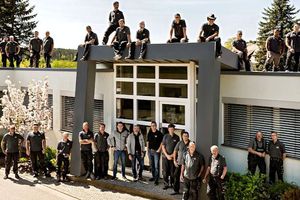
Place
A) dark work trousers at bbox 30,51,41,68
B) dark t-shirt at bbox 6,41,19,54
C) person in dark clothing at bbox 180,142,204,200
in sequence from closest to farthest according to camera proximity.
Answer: person in dark clothing at bbox 180,142,204,200, dark work trousers at bbox 30,51,41,68, dark t-shirt at bbox 6,41,19,54

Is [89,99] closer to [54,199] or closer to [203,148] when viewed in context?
[54,199]

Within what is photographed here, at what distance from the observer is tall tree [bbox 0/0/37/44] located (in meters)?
40.7

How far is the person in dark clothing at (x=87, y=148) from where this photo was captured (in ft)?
42.4

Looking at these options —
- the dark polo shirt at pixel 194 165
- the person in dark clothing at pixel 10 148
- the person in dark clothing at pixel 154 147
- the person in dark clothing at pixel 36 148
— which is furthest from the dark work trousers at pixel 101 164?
the dark polo shirt at pixel 194 165

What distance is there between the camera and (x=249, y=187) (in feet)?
32.5

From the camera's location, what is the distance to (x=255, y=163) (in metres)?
10.9

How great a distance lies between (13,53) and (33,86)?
3965 millimetres

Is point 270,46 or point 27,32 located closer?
point 270,46

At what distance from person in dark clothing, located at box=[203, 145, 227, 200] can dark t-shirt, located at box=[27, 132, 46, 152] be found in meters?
6.15

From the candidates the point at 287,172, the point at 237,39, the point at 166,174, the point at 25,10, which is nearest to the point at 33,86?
the point at 166,174

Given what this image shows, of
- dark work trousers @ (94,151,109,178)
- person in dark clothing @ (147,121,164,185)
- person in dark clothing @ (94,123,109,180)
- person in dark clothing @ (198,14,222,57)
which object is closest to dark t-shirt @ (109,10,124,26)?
person in dark clothing @ (198,14,222,57)

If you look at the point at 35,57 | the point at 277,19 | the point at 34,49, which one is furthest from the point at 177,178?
the point at 277,19

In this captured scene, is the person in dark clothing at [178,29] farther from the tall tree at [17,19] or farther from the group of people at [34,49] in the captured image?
the tall tree at [17,19]

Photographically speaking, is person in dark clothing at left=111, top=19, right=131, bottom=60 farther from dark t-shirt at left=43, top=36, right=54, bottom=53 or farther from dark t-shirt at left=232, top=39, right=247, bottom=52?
dark t-shirt at left=43, top=36, right=54, bottom=53
